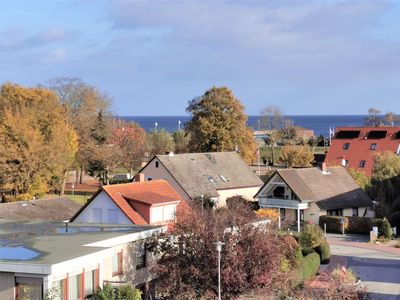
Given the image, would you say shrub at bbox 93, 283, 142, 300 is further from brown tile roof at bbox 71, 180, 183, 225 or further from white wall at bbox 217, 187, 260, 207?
white wall at bbox 217, 187, 260, 207

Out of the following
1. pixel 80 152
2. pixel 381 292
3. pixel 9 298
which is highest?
pixel 80 152

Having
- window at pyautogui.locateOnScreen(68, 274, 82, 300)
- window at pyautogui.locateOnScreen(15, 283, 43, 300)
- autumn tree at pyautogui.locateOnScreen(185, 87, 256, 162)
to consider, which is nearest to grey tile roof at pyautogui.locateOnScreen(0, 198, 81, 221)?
window at pyautogui.locateOnScreen(68, 274, 82, 300)

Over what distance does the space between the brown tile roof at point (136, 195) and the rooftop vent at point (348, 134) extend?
146ft

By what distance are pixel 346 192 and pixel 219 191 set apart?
11305mm

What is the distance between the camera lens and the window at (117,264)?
81.6 feet

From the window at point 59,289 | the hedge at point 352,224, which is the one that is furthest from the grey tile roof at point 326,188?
the window at point 59,289

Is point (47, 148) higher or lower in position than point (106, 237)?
higher

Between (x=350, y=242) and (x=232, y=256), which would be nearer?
(x=232, y=256)

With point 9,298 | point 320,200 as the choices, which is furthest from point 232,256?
point 320,200

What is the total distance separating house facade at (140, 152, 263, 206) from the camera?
54469mm

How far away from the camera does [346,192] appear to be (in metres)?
53.2

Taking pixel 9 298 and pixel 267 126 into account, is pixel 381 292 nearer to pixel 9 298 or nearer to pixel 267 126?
pixel 9 298

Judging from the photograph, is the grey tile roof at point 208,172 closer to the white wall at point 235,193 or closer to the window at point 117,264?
the white wall at point 235,193

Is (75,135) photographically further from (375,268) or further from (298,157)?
(375,268)
